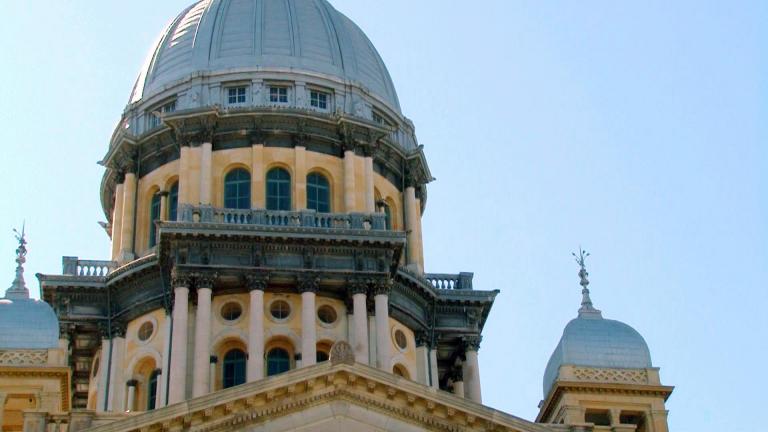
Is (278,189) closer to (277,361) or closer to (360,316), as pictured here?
(360,316)

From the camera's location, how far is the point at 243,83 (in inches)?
2800

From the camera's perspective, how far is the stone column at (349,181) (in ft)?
224

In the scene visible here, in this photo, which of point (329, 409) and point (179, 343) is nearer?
point (329, 409)

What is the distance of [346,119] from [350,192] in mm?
3436

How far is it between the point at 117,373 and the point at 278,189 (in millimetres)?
10321

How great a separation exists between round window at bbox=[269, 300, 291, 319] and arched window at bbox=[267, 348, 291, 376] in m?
1.34

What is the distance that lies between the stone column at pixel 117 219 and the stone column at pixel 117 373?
14.9 feet

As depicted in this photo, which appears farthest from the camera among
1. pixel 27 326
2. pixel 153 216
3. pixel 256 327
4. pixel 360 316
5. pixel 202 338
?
pixel 153 216

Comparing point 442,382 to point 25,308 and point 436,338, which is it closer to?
point 436,338

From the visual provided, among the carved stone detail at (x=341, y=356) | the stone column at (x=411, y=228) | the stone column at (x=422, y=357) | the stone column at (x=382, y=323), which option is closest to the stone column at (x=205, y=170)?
the stone column at (x=382, y=323)

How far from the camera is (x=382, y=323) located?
63.9 meters

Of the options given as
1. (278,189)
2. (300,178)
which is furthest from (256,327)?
(300,178)

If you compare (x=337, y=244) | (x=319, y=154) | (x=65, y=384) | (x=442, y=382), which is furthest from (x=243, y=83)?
(x=65, y=384)

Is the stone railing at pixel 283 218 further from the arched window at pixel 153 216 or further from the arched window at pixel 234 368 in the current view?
the arched window at pixel 234 368
